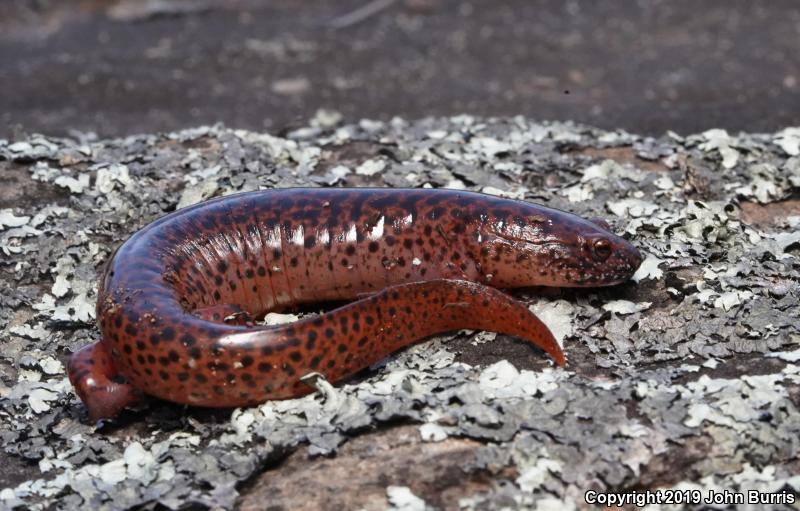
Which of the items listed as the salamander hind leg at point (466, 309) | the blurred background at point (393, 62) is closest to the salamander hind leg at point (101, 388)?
the salamander hind leg at point (466, 309)

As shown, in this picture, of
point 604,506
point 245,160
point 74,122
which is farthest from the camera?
point 74,122

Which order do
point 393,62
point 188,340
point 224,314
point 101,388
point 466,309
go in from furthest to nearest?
point 393,62
point 466,309
point 224,314
point 101,388
point 188,340

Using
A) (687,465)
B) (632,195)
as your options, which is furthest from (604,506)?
(632,195)

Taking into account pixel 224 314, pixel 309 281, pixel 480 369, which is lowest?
pixel 480 369

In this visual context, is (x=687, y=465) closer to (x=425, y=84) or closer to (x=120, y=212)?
(x=120, y=212)

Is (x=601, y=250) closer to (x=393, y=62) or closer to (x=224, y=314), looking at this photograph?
(x=224, y=314)

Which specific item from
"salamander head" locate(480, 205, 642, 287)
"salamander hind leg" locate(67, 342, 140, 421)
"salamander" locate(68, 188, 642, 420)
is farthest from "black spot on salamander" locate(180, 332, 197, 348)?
"salamander head" locate(480, 205, 642, 287)

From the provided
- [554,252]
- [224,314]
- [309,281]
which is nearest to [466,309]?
[554,252]
